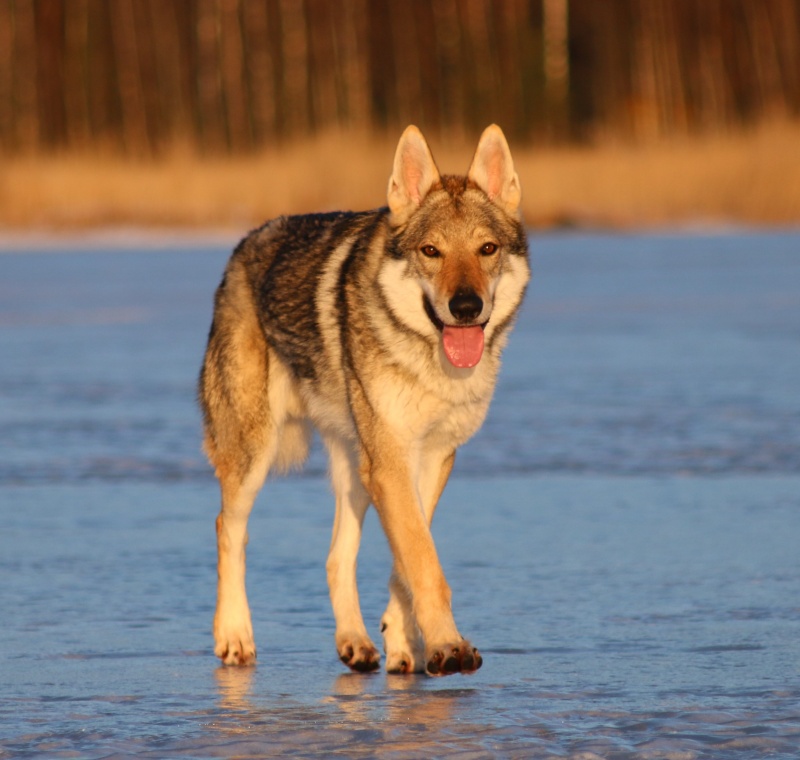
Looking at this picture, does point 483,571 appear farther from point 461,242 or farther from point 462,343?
point 461,242

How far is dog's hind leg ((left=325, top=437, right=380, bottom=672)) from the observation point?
4277 mm

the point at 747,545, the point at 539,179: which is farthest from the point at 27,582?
the point at 539,179

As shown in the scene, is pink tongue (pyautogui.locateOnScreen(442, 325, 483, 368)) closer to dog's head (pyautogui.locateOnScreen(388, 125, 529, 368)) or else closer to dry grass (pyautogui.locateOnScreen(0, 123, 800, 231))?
dog's head (pyautogui.locateOnScreen(388, 125, 529, 368))

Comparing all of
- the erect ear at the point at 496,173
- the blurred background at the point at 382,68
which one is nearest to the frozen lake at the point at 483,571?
the erect ear at the point at 496,173

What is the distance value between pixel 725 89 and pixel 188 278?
29971 millimetres

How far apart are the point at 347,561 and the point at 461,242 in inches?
40.8

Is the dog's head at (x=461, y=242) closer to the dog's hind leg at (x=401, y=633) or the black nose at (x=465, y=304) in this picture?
the black nose at (x=465, y=304)

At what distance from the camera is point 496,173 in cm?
484

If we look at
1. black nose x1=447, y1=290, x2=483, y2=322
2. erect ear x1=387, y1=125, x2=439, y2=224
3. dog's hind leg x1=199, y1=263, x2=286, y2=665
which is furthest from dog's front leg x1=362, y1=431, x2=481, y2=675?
erect ear x1=387, y1=125, x2=439, y2=224

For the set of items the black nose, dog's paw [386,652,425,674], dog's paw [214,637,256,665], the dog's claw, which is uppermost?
the black nose

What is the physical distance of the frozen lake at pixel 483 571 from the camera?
3475mm

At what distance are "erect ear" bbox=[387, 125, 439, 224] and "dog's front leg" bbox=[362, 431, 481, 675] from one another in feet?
2.45

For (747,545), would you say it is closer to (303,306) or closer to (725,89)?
(303,306)

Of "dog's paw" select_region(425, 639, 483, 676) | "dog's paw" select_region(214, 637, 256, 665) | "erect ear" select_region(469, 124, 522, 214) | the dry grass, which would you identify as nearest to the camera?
"dog's paw" select_region(425, 639, 483, 676)
